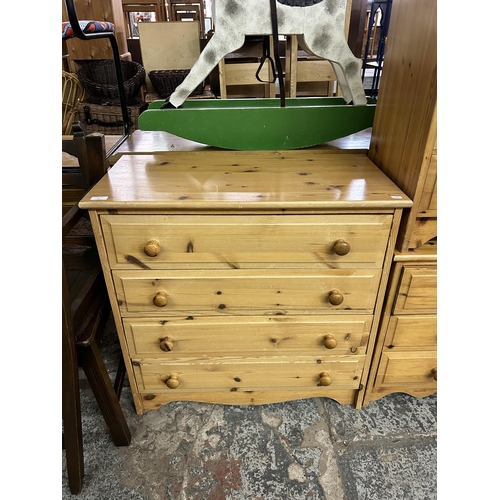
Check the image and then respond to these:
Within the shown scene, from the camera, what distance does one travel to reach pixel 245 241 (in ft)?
3.23

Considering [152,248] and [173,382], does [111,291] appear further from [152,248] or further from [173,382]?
[173,382]

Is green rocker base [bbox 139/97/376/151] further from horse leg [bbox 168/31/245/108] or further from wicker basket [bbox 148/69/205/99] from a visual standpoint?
wicker basket [bbox 148/69/205/99]

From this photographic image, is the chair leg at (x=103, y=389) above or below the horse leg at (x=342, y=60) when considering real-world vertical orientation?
below

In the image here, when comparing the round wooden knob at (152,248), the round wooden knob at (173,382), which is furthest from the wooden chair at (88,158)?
the round wooden knob at (173,382)

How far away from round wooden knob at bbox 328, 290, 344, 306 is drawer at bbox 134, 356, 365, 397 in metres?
0.28

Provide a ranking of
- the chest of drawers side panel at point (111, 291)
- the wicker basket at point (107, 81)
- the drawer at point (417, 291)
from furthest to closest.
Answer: the wicker basket at point (107, 81) < the drawer at point (417, 291) < the chest of drawers side panel at point (111, 291)

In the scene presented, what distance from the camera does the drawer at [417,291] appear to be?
1055 millimetres

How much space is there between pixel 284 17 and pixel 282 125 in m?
0.32

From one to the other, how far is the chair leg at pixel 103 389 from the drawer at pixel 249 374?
0.13 metres

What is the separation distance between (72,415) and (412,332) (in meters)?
1.09

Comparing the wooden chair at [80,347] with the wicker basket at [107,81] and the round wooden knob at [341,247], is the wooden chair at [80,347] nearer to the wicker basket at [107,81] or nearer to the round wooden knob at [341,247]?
the round wooden knob at [341,247]

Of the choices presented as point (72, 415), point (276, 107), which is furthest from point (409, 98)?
point (72, 415)

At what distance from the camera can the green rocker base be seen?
1.23 m

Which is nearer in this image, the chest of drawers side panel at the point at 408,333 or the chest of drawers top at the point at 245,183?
the chest of drawers top at the point at 245,183
